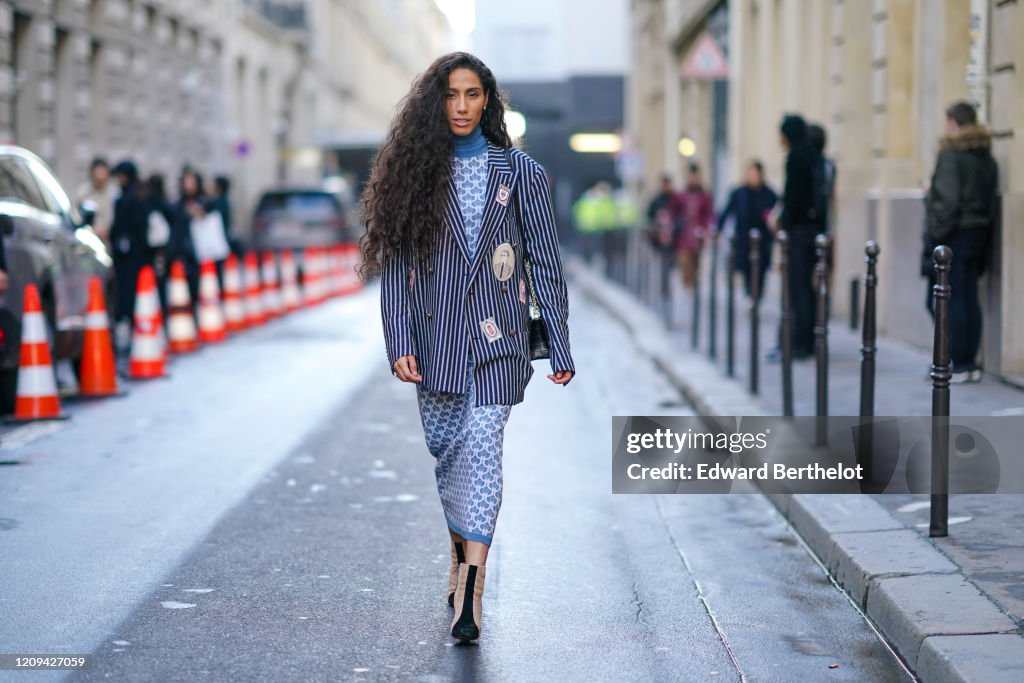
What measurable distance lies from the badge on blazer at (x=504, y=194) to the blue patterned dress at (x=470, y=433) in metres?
0.05

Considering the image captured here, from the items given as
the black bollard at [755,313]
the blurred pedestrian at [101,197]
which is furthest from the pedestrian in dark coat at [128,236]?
→ the black bollard at [755,313]

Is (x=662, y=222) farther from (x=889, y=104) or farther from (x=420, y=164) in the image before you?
(x=420, y=164)

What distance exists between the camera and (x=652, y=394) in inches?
499

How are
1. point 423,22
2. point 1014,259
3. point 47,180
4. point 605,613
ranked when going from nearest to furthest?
point 605,613
point 1014,259
point 47,180
point 423,22

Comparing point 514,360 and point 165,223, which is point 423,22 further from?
point 514,360

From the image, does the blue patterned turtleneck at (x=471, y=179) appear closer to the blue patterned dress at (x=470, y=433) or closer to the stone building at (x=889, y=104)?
the blue patterned dress at (x=470, y=433)

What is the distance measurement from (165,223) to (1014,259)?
9.09 metres

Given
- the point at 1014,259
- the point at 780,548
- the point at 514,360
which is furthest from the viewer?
the point at 1014,259

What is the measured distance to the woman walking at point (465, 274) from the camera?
5270mm

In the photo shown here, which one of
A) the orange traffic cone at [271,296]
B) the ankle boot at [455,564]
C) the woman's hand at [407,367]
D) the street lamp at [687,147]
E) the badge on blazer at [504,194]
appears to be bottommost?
the orange traffic cone at [271,296]

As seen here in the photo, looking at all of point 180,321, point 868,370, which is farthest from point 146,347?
point 868,370

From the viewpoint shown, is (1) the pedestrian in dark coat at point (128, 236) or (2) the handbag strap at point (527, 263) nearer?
(2) the handbag strap at point (527, 263)

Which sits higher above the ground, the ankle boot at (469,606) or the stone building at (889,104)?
the stone building at (889,104)

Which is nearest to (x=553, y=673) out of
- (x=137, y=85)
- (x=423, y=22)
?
(x=137, y=85)
